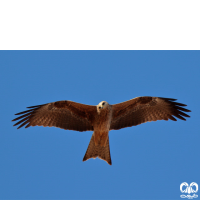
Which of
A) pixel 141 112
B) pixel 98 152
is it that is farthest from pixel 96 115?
pixel 141 112

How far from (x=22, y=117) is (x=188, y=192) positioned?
19.2 ft

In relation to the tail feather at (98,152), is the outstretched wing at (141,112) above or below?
above

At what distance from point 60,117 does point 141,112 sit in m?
2.72

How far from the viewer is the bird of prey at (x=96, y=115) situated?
7426 mm

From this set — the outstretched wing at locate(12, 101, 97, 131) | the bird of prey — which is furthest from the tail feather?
the outstretched wing at locate(12, 101, 97, 131)

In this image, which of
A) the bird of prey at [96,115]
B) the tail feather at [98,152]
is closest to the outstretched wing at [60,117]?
the bird of prey at [96,115]

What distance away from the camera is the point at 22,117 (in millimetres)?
Result: 7629

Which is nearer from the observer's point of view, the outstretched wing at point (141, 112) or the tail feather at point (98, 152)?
the tail feather at point (98, 152)

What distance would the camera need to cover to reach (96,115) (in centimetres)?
739

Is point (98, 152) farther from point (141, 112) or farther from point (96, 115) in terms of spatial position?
point (141, 112)

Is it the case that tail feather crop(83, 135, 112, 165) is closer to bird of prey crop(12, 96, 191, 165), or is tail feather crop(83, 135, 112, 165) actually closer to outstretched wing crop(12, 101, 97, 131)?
bird of prey crop(12, 96, 191, 165)

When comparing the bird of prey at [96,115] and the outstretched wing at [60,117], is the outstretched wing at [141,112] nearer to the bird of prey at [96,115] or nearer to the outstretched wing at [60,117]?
the bird of prey at [96,115]

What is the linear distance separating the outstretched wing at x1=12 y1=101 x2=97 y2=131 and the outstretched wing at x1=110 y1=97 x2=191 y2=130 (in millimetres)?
910
